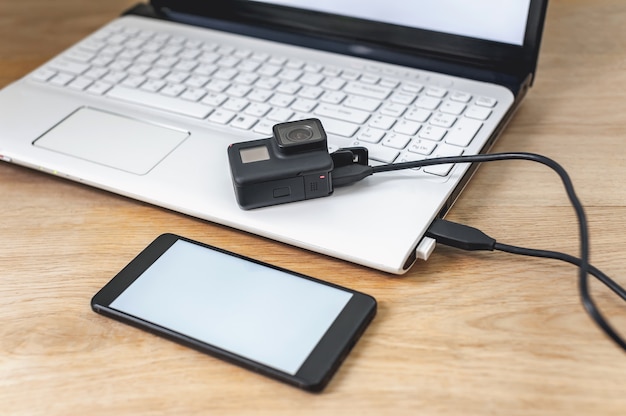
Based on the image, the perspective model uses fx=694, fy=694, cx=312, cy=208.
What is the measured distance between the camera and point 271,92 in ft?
2.37

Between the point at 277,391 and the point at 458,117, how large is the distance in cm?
33

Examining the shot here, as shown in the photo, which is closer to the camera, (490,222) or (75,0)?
(490,222)

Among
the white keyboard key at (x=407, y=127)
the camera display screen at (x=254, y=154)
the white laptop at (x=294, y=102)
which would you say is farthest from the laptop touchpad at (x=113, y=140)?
the white keyboard key at (x=407, y=127)

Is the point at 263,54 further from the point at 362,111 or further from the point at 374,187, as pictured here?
the point at 374,187

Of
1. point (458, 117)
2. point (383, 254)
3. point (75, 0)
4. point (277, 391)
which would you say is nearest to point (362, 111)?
point (458, 117)

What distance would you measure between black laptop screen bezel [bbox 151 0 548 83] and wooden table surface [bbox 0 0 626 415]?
7cm

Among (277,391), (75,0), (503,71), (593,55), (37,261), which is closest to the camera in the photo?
(277,391)

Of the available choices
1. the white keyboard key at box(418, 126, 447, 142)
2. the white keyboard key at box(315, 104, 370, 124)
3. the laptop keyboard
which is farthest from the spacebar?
the white keyboard key at box(418, 126, 447, 142)

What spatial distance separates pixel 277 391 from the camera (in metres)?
0.46

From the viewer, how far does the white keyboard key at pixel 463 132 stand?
24.7 inches

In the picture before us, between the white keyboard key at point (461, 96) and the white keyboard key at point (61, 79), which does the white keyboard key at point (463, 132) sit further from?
the white keyboard key at point (61, 79)

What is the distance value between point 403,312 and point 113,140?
1.11ft

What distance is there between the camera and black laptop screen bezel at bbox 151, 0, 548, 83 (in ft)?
2.28

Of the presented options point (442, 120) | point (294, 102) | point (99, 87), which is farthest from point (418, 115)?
point (99, 87)
